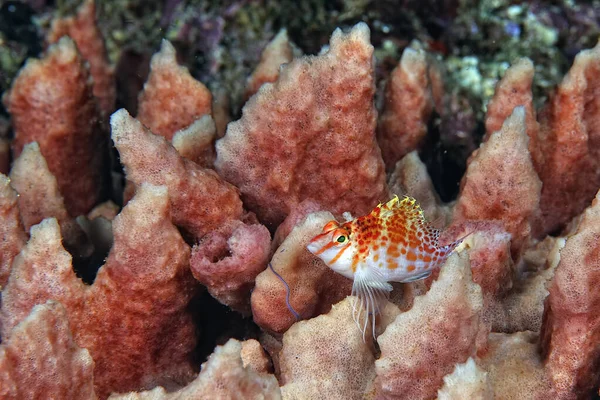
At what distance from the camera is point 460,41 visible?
4551mm

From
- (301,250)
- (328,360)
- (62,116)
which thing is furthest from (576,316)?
(62,116)

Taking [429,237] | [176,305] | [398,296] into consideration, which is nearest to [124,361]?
[176,305]

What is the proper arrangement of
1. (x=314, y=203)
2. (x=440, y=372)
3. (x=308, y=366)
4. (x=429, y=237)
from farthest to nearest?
(x=314, y=203) < (x=429, y=237) < (x=308, y=366) < (x=440, y=372)

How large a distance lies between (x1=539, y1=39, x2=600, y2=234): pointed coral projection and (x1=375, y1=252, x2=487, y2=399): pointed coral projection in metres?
1.58

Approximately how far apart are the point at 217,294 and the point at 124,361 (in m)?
0.52

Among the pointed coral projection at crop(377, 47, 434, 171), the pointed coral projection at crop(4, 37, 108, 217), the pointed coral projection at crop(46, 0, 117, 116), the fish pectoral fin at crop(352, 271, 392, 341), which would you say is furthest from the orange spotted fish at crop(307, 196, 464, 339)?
the pointed coral projection at crop(46, 0, 117, 116)

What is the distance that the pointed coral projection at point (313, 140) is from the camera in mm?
2465

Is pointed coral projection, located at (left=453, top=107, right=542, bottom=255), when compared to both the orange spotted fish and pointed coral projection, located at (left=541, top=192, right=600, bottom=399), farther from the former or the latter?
pointed coral projection, located at (left=541, top=192, right=600, bottom=399)

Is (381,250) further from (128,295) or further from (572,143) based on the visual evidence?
(572,143)

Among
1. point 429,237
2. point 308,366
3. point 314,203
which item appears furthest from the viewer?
point 314,203

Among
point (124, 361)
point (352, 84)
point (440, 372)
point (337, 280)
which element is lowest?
point (124, 361)

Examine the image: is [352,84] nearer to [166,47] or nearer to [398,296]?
[398,296]

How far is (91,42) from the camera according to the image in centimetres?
406

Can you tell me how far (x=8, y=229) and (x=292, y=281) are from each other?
126 cm
